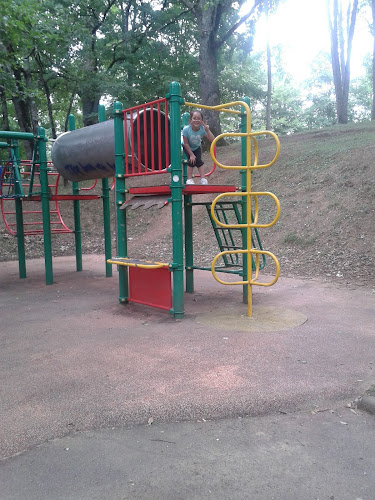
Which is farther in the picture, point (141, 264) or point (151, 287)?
point (151, 287)

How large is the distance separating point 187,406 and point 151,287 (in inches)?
109

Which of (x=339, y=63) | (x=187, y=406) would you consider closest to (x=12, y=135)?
(x=187, y=406)

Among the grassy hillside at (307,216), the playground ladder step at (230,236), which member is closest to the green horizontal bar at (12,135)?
the playground ladder step at (230,236)

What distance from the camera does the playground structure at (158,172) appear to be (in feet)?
15.8

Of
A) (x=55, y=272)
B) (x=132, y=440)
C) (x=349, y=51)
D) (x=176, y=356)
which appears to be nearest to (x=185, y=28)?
(x=349, y=51)

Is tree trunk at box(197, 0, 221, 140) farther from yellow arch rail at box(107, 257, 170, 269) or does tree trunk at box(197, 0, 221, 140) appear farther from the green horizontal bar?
yellow arch rail at box(107, 257, 170, 269)

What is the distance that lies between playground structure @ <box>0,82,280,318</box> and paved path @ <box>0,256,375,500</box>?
1.69 ft

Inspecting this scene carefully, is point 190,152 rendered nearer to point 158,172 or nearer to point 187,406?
point 158,172

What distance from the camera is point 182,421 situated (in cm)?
263

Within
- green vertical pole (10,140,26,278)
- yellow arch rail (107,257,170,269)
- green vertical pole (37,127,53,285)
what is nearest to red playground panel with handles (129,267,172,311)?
yellow arch rail (107,257,170,269)

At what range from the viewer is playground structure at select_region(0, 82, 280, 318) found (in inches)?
190

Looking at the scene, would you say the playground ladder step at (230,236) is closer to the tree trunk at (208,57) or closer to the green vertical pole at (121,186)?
the green vertical pole at (121,186)

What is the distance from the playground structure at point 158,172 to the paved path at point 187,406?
517mm

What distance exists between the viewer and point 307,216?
965cm
